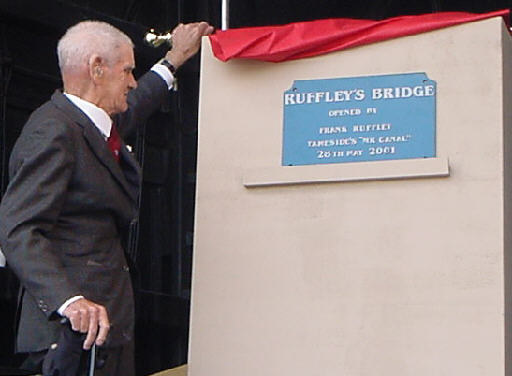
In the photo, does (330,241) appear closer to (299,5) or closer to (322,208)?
(322,208)

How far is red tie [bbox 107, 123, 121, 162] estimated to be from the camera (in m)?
3.77

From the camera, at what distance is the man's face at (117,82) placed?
3.76m

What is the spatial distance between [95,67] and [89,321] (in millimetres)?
809

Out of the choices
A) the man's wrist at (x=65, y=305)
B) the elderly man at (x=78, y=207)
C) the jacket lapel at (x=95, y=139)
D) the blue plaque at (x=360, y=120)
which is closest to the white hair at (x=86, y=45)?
the elderly man at (x=78, y=207)

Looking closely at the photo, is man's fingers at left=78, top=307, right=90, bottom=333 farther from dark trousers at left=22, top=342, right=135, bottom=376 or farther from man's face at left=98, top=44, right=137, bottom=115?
man's face at left=98, top=44, right=137, bottom=115

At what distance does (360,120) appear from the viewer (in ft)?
12.5

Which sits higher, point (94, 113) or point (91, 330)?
point (94, 113)

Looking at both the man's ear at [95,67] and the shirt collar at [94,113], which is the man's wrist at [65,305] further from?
the man's ear at [95,67]

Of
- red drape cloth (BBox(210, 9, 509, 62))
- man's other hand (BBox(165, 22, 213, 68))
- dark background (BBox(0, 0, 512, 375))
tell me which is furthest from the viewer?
dark background (BBox(0, 0, 512, 375))

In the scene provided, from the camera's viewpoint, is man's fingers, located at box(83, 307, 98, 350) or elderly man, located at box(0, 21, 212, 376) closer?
man's fingers, located at box(83, 307, 98, 350)

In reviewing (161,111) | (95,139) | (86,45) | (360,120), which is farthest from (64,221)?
(161,111)

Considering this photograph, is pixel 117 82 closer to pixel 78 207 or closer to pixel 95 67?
pixel 95 67

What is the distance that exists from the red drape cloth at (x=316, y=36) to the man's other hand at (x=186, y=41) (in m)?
0.32

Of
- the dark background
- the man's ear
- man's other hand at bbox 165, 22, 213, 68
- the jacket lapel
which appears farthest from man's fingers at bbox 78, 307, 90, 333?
the dark background
